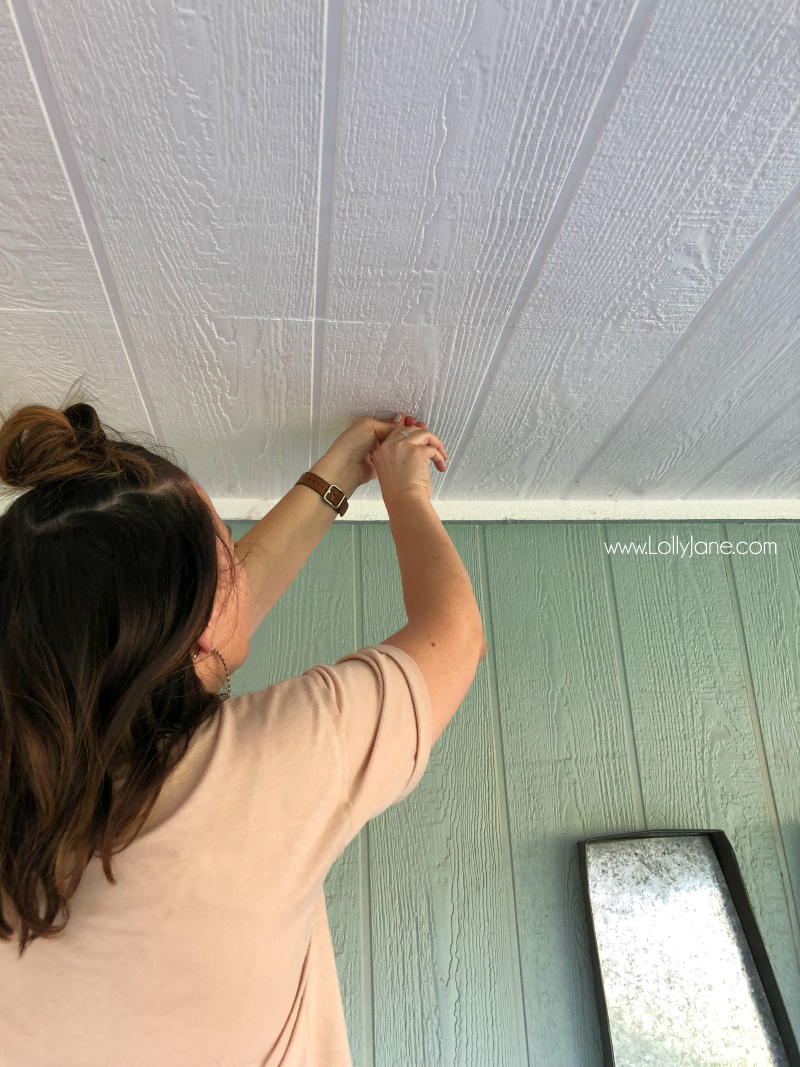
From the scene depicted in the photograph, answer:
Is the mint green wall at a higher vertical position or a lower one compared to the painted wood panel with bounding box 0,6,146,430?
lower

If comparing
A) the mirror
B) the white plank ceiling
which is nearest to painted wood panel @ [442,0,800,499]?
the white plank ceiling

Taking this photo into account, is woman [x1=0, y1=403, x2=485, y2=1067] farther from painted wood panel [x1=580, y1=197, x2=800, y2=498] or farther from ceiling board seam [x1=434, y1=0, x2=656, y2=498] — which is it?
painted wood panel [x1=580, y1=197, x2=800, y2=498]

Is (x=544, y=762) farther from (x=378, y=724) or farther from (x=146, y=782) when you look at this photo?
(x=146, y=782)

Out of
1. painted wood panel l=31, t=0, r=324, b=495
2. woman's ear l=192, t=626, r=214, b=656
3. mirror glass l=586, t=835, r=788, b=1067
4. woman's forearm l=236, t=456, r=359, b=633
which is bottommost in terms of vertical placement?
mirror glass l=586, t=835, r=788, b=1067

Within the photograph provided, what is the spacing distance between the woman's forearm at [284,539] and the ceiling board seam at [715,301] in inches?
15.8

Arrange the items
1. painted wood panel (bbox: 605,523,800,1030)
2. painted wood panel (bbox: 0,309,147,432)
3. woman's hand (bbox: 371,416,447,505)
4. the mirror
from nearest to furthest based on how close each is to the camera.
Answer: painted wood panel (bbox: 0,309,147,432) → woman's hand (bbox: 371,416,447,505) → the mirror → painted wood panel (bbox: 605,523,800,1030)

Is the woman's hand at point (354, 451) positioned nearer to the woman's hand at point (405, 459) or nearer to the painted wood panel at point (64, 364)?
the woman's hand at point (405, 459)

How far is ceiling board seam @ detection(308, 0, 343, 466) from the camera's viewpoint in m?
0.52

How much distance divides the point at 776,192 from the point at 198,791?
712 mm

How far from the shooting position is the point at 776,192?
675 millimetres

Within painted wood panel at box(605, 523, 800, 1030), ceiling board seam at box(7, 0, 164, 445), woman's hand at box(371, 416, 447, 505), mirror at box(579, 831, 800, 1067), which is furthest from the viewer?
painted wood panel at box(605, 523, 800, 1030)

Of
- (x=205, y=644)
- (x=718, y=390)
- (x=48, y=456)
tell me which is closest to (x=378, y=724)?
(x=205, y=644)

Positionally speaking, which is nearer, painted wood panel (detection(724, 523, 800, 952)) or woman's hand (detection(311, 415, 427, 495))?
woman's hand (detection(311, 415, 427, 495))

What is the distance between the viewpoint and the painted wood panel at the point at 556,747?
1.09 m
